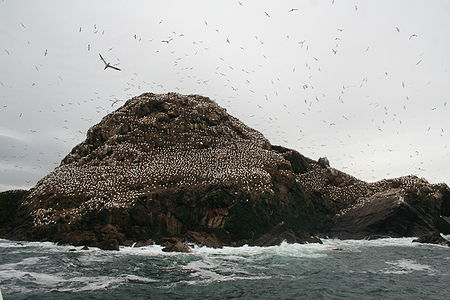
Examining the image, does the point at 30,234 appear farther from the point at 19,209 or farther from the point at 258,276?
the point at 258,276

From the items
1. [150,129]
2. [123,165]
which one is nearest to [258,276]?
[123,165]

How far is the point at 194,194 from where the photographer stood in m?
45.6

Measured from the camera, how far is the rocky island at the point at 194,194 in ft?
138

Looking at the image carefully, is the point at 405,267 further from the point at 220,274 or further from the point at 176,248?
the point at 176,248

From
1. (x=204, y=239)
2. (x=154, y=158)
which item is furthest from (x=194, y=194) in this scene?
(x=154, y=158)

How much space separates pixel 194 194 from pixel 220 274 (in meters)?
22.5

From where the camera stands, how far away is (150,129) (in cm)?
6334

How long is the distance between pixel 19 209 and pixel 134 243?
20.4 m

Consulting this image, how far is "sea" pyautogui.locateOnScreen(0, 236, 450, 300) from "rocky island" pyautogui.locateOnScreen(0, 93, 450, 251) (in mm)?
6558

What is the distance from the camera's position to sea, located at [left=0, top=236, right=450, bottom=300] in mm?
18542

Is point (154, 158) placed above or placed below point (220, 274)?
above

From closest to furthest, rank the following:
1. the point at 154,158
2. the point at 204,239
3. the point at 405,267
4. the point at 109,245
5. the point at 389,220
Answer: the point at 405,267, the point at 109,245, the point at 204,239, the point at 389,220, the point at 154,158

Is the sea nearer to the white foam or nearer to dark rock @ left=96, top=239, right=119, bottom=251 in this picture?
the white foam

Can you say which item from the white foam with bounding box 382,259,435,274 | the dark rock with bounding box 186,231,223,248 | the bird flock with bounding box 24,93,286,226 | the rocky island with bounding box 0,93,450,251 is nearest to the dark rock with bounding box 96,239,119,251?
the rocky island with bounding box 0,93,450,251
